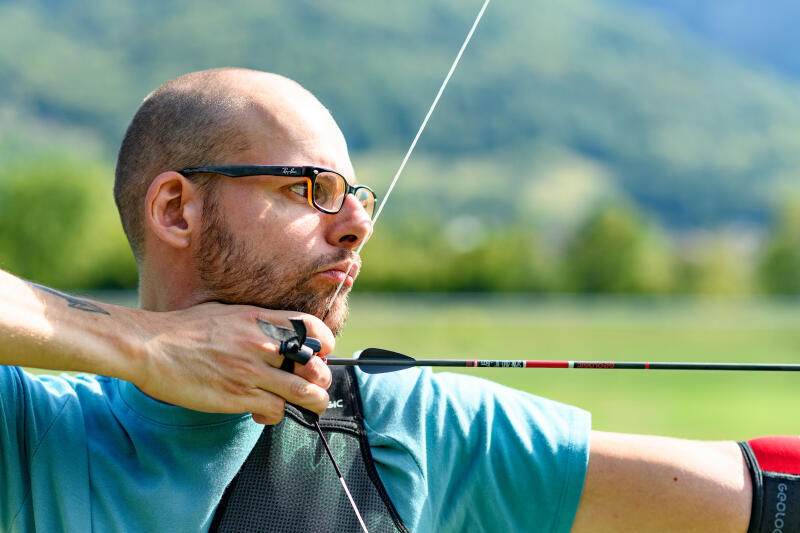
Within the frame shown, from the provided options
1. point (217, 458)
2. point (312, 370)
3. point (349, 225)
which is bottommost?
point (217, 458)

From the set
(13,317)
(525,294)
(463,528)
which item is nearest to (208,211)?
(13,317)

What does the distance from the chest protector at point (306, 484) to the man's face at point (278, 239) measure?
249 millimetres

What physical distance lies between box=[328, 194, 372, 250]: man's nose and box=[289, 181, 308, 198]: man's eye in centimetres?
9

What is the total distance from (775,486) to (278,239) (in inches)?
44.8

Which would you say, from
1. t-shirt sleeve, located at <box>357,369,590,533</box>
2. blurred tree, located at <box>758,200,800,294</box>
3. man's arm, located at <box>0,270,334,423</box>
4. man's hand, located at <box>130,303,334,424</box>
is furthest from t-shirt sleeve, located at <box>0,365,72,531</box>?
blurred tree, located at <box>758,200,800,294</box>

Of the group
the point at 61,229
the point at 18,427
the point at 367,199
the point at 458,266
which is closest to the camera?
the point at 18,427

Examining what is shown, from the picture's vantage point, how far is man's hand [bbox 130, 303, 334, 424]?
168 cm

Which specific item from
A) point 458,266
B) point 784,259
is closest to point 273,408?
point 458,266

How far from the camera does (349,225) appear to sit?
78.8 inches

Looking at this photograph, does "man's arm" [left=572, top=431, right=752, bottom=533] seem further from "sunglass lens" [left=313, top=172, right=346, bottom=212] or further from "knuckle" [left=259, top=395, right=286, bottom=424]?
"sunglass lens" [left=313, top=172, right=346, bottom=212]

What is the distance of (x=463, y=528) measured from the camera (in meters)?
1.88

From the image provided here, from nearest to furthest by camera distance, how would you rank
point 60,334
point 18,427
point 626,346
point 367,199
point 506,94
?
point 60,334, point 18,427, point 367,199, point 626,346, point 506,94

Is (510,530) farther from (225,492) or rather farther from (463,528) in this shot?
(225,492)

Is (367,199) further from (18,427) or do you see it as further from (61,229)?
(61,229)
